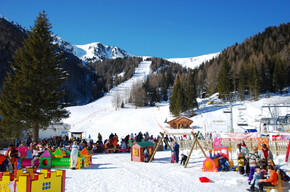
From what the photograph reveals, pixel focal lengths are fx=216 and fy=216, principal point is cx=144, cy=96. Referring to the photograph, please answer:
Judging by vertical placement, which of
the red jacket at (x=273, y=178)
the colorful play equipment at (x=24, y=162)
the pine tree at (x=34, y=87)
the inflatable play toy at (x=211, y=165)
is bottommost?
the inflatable play toy at (x=211, y=165)

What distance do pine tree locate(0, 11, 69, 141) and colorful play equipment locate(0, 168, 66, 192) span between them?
1336cm

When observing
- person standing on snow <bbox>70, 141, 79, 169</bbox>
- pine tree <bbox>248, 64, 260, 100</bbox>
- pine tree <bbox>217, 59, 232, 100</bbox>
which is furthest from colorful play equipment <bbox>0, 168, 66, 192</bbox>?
pine tree <bbox>217, 59, 232, 100</bbox>

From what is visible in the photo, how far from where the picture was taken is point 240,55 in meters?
93.2

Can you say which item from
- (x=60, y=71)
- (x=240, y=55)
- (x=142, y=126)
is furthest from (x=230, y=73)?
(x=60, y=71)

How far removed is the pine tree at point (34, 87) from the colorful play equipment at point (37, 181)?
1336cm

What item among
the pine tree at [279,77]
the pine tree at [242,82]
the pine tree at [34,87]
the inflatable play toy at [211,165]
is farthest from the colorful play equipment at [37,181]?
the pine tree at [279,77]

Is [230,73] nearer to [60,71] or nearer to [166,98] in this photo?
[166,98]

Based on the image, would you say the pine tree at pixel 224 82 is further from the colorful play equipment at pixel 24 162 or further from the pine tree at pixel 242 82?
the colorful play equipment at pixel 24 162

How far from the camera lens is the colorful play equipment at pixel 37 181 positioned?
186 inches

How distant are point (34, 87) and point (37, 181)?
1534 cm

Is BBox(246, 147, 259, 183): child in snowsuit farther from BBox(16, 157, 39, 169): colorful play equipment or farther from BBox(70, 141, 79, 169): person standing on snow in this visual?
BBox(16, 157, 39, 169): colorful play equipment

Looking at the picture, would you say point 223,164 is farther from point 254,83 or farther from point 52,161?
point 254,83

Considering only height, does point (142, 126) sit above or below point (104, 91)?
below

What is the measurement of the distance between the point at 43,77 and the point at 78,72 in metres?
145
